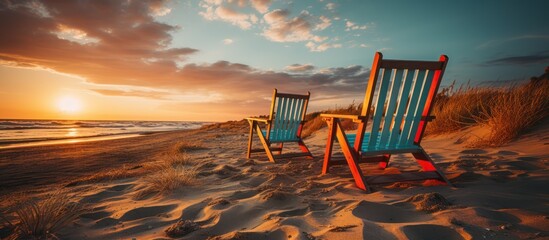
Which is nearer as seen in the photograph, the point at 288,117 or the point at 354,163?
the point at 354,163

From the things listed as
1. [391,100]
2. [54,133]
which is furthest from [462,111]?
[54,133]

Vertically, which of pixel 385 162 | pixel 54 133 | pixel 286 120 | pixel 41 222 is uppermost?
pixel 286 120

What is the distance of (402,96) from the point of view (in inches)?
113

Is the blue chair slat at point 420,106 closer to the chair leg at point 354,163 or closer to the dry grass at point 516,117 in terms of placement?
the chair leg at point 354,163

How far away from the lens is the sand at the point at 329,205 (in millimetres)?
1702

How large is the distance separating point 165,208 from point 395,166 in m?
3.20

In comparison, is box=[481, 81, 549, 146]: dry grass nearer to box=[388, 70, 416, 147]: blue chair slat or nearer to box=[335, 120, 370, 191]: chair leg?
box=[388, 70, 416, 147]: blue chair slat

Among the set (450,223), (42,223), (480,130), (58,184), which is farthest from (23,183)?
(480,130)

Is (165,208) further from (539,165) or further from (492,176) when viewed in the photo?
(539,165)

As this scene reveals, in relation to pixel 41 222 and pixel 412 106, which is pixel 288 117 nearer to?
pixel 412 106

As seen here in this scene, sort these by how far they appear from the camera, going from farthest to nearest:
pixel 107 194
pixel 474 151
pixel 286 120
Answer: pixel 286 120
pixel 474 151
pixel 107 194

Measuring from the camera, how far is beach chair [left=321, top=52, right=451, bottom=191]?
270cm

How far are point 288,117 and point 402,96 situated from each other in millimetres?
2780

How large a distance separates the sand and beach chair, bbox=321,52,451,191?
23 cm
